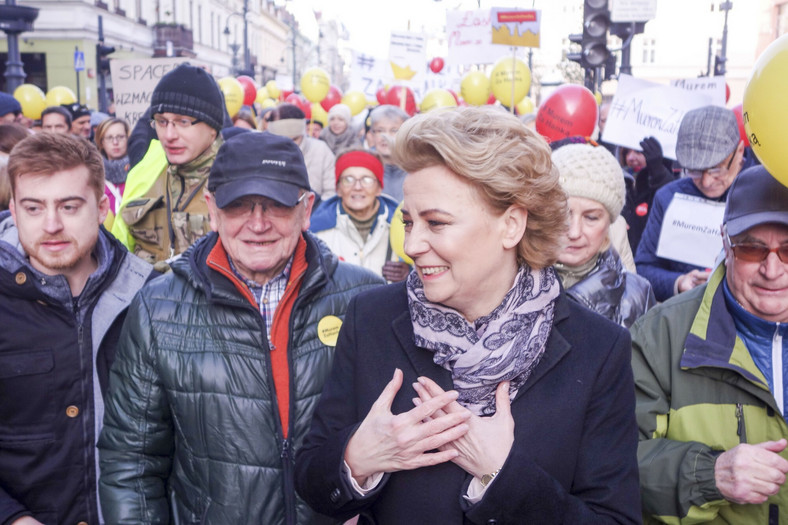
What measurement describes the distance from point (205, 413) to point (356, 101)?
11.7m

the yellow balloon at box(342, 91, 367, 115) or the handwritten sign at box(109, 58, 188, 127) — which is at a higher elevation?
the yellow balloon at box(342, 91, 367, 115)

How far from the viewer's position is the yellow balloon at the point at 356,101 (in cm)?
1349

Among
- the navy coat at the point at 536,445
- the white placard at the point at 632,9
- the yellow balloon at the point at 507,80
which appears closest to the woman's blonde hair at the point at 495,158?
the navy coat at the point at 536,445

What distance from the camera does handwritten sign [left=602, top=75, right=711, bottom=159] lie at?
594 cm

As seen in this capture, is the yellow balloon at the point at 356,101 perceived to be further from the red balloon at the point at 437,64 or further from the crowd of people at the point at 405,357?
the crowd of people at the point at 405,357

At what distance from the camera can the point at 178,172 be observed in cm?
384

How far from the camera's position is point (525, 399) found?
189 cm

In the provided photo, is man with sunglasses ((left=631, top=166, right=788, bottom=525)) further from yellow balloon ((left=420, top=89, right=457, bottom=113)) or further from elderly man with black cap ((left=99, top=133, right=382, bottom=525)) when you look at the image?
yellow balloon ((left=420, top=89, right=457, bottom=113))

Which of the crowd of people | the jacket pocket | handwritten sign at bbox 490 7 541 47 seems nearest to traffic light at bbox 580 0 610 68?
handwritten sign at bbox 490 7 541 47

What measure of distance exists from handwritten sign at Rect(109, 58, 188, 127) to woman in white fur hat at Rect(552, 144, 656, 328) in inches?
185

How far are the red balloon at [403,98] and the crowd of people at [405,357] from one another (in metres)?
7.07

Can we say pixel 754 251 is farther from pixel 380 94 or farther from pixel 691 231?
pixel 380 94

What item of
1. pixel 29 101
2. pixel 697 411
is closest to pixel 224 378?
pixel 697 411

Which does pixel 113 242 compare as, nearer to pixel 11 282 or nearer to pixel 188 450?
pixel 11 282
